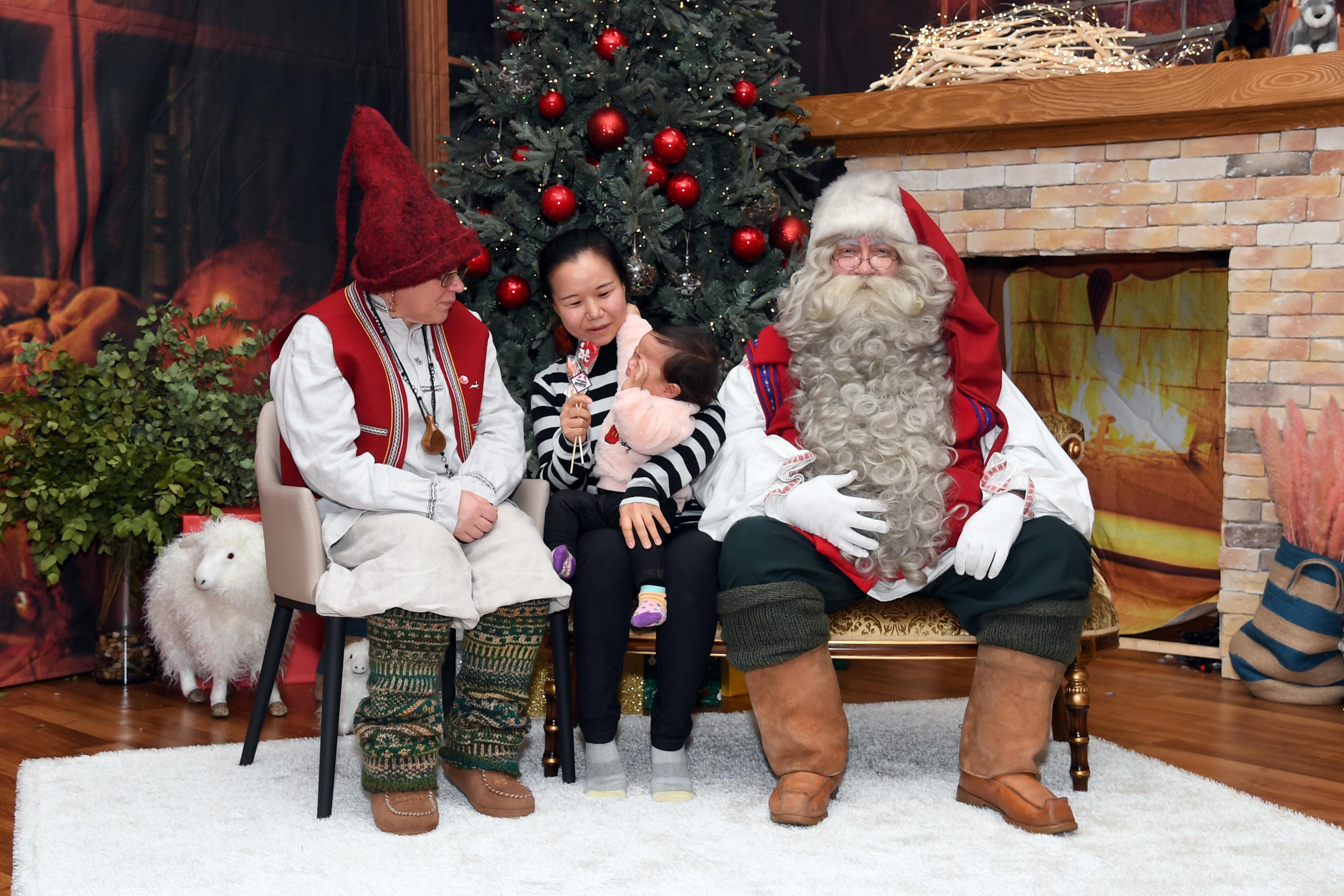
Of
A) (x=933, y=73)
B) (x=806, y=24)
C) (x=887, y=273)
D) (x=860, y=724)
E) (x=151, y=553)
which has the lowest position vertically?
(x=860, y=724)

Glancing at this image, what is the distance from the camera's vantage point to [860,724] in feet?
10.6

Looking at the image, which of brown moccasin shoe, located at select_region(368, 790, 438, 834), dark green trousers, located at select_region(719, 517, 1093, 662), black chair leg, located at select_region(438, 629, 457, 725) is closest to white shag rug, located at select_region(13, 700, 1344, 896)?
brown moccasin shoe, located at select_region(368, 790, 438, 834)

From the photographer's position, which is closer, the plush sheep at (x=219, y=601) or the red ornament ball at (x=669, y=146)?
the plush sheep at (x=219, y=601)

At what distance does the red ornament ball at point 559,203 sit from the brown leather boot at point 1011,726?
1778 mm

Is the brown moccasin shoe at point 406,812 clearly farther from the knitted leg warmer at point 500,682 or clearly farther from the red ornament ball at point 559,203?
the red ornament ball at point 559,203

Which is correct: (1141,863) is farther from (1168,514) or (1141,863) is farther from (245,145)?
(245,145)

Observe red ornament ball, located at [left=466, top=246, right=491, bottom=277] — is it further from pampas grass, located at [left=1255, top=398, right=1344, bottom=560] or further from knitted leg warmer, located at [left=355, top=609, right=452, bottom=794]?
pampas grass, located at [left=1255, top=398, right=1344, bottom=560]

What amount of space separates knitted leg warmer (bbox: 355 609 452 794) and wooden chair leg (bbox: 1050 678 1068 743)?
4.77 feet

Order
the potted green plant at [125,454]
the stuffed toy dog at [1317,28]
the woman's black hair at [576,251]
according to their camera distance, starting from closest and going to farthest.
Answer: the woman's black hair at [576,251] < the potted green plant at [125,454] < the stuffed toy dog at [1317,28]

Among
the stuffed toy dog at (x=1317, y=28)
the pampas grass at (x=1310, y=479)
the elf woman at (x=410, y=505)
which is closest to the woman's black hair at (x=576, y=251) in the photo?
the elf woman at (x=410, y=505)

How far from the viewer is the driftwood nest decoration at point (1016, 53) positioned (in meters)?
4.07

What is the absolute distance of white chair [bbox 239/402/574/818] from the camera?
2451 mm

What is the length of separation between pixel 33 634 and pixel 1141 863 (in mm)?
3129

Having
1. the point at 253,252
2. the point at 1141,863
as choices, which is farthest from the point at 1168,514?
the point at 253,252
